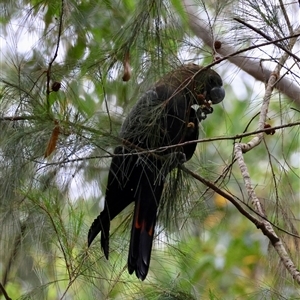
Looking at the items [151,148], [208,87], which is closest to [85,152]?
[151,148]

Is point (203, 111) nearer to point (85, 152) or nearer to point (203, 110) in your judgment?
point (203, 110)

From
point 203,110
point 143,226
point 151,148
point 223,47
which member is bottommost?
point 143,226

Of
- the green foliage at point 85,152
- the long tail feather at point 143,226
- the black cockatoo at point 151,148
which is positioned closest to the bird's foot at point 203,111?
the black cockatoo at point 151,148

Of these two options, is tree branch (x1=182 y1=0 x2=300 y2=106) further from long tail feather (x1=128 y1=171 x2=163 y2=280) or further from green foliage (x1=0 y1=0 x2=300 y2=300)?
long tail feather (x1=128 y1=171 x2=163 y2=280)

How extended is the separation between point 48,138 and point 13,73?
0.81ft

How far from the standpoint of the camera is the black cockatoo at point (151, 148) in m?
1.52

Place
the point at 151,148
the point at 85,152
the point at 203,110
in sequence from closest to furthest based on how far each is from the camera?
the point at 85,152 < the point at 151,148 < the point at 203,110

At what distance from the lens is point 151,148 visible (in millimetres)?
1538

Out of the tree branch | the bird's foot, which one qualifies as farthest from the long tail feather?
the tree branch

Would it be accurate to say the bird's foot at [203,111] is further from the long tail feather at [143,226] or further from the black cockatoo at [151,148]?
the long tail feather at [143,226]

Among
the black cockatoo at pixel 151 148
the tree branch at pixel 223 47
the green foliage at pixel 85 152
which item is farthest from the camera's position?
the tree branch at pixel 223 47

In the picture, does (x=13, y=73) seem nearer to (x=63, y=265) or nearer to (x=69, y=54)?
(x=69, y=54)

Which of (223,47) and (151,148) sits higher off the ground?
(223,47)

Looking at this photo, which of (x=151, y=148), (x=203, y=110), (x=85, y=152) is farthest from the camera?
(x=203, y=110)
